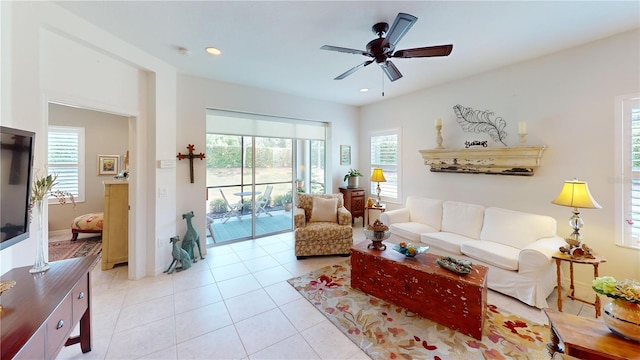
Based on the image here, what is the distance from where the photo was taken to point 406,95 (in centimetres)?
471

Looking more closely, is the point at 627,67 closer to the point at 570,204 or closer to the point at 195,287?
the point at 570,204

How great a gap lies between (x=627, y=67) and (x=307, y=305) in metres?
4.15

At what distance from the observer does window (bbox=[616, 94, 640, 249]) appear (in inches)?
98.2

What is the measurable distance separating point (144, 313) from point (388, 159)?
460 centimetres

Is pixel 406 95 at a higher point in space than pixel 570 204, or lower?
higher

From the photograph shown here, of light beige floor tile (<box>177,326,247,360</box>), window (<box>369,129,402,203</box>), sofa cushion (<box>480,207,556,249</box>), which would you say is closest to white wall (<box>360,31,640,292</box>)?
sofa cushion (<box>480,207,556,249</box>)

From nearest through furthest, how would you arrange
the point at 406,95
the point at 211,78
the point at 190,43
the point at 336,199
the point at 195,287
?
1. the point at 190,43
2. the point at 195,287
3. the point at 211,78
4. the point at 336,199
5. the point at 406,95

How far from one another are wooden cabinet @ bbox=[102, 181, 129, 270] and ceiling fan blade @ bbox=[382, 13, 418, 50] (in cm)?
377

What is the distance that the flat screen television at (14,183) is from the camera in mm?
1399

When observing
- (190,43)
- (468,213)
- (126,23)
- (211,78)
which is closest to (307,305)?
(468,213)

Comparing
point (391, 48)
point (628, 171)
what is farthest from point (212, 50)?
point (628, 171)

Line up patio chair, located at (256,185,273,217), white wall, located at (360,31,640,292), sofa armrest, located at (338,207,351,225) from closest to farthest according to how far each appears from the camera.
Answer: white wall, located at (360,31,640,292) < sofa armrest, located at (338,207,351,225) < patio chair, located at (256,185,273,217)

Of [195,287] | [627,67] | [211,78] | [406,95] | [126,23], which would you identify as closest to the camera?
[126,23]

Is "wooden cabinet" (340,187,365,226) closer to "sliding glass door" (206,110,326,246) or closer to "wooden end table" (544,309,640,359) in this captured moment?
"sliding glass door" (206,110,326,246)
